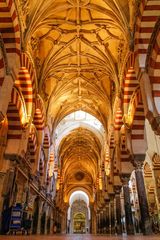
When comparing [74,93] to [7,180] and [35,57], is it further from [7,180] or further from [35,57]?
[7,180]

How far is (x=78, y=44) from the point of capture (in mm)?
11828

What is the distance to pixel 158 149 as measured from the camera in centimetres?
1290

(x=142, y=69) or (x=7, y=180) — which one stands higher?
(x=142, y=69)

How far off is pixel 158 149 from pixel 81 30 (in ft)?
26.1

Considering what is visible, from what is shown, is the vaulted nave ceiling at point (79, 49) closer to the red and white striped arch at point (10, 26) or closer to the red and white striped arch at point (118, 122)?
the red and white striped arch at point (10, 26)

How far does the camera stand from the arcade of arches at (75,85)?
690cm

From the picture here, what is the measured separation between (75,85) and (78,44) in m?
3.85

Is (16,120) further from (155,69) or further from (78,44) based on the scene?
(155,69)

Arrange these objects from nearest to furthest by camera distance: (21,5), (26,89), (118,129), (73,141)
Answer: (21,5)
(26,89)
(118,129)
(73,141)

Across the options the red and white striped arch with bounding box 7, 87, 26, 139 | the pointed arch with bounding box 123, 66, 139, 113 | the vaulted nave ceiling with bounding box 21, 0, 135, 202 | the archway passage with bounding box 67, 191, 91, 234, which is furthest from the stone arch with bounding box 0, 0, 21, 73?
the archway passage with bounding box 67, 191, 91, 234

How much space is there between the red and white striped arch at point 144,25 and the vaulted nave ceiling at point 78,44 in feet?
3.56

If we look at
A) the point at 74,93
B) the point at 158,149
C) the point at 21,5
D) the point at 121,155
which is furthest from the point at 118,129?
the point at 21,5

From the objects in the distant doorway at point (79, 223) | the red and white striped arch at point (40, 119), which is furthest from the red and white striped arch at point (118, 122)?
the distant doorway at point (79, 223)

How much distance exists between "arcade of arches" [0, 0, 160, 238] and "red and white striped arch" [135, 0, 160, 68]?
3 cm
